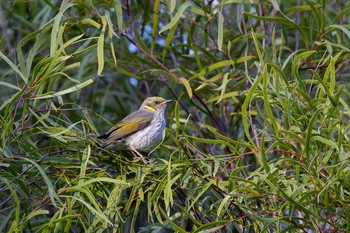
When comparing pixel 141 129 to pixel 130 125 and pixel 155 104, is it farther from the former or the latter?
pixel 155 104

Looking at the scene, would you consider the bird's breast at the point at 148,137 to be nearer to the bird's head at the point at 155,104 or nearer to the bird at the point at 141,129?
the bird at the point at 141,129

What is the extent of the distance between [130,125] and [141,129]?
139mm

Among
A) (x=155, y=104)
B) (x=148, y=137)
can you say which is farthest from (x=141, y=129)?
(x=155, y=104)

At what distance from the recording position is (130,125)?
179 inches

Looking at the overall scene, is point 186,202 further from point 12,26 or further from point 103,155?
point 12,26

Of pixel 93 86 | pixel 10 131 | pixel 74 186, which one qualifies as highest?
pixel 10 131

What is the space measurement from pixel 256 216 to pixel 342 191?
1.27 feet

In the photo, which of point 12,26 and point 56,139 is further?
point 12,26

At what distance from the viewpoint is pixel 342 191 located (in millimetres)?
3072

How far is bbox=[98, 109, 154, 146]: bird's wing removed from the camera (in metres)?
4.10

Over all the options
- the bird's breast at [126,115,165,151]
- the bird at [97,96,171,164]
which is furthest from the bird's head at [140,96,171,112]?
the bird's breast at [126,115,165,151]

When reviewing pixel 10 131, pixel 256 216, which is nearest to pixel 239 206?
pixel 256 216

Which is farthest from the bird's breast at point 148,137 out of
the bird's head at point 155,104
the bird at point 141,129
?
the bird's head at point 155,104

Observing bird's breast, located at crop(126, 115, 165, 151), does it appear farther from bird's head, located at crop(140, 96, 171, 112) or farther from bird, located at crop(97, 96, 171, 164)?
bird's head, located at crop(140, 96, 171, 112)
